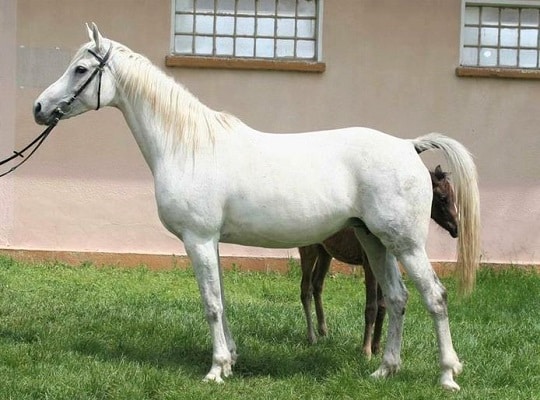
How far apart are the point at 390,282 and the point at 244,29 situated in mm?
5600

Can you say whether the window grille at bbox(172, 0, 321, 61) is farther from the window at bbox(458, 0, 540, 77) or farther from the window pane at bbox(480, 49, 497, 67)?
the window pane at bbox(480, 49, 497, 67)

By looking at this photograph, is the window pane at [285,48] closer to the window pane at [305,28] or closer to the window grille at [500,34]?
the window pane at [305,28]

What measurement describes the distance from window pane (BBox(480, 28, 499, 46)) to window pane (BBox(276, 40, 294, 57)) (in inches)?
96.5

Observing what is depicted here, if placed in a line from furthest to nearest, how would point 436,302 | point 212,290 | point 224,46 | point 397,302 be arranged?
point 224,46, point 397,302, point 212,290, point 436,302

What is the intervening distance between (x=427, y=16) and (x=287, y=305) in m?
4.39

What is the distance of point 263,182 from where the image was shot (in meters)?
5.94

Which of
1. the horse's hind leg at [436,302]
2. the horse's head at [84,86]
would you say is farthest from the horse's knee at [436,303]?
the horse's head at [84,86]

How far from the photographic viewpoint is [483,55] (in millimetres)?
11352

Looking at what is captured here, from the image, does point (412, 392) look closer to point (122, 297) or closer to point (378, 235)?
point (378, 235)

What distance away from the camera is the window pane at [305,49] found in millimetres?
11203

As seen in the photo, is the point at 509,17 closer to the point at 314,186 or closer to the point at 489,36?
the point at 489,36

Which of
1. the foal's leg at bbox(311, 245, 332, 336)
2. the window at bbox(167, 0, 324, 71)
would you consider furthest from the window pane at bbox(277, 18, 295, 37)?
the foal's leg at bbox(311, 245, 332, 336)

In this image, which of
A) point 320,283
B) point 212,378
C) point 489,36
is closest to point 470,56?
point 489,36

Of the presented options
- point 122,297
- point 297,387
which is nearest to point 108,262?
point 122,297
